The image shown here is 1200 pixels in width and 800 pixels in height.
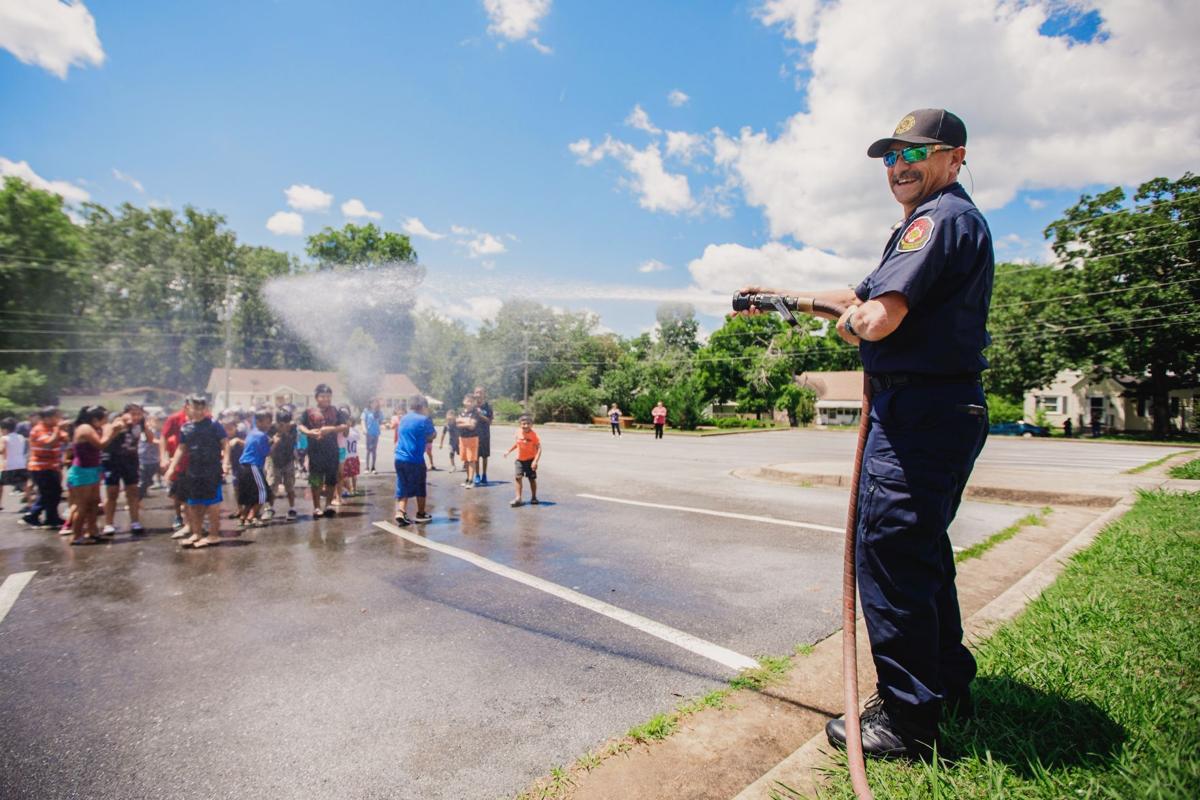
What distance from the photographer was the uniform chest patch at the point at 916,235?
6.77 ft

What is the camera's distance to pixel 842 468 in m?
12.4

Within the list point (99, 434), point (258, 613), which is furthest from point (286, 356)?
point (258, 613)

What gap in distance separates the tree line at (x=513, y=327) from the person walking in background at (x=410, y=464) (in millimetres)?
25560

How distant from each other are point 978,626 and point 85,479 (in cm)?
956

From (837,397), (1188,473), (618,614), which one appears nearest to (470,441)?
(618,614)

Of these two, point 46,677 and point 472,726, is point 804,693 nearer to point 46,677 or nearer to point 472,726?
point 472,726

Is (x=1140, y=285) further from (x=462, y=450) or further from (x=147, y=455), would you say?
(x=147, y=455)

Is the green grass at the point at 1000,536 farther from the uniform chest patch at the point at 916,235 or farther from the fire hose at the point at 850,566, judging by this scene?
the uniform chest patch at the point at 916,235

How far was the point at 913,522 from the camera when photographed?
6.79ft

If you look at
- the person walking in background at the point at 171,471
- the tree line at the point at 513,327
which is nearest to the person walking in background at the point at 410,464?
the person walking in background at the point at 171,471

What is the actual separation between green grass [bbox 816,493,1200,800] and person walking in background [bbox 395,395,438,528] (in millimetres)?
6777

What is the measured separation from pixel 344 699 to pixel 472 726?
2.63 ft

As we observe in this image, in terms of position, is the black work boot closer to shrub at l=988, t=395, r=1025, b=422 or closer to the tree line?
the tree line

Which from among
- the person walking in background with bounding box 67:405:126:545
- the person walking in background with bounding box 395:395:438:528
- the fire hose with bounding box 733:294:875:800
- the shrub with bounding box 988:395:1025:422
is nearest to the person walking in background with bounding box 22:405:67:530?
the person walking in background with bounding box 67:405:126:545
